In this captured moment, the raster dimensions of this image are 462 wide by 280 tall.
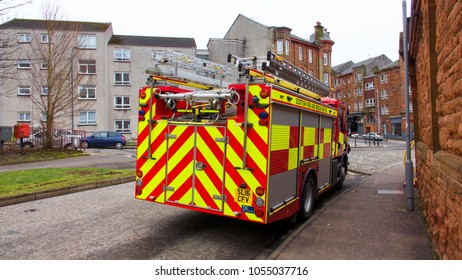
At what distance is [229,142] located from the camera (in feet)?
16.0

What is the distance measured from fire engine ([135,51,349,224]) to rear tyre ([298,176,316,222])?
2 cm

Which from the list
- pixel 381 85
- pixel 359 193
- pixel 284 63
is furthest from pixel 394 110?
pixel 284 63

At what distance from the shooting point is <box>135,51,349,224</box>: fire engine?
4.72 meters

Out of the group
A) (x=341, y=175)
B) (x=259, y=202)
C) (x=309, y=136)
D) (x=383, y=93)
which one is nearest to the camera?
(x=259, y=202)

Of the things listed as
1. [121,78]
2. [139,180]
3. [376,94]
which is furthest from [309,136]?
[376,94]

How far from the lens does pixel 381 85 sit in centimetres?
6122

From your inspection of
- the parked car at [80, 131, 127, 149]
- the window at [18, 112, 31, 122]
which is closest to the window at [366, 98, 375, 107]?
the parked car at [80, 131, 127, 149]

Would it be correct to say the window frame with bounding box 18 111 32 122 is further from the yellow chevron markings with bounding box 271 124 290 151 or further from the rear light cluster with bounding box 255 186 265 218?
the rear light cluster with bounding box 255 186 265 218

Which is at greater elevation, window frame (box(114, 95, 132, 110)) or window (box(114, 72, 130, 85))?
window (box(114, 72, 130, 85))

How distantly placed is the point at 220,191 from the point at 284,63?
2927 millimetres

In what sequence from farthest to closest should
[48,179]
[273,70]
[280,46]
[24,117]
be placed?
[280,46] → [24,117] → [48,179] → [273,70]

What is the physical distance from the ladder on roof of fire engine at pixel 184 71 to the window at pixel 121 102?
33.6m

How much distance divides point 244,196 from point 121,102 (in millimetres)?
36570

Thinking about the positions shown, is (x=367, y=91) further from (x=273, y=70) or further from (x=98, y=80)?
(x=273, y=70)
